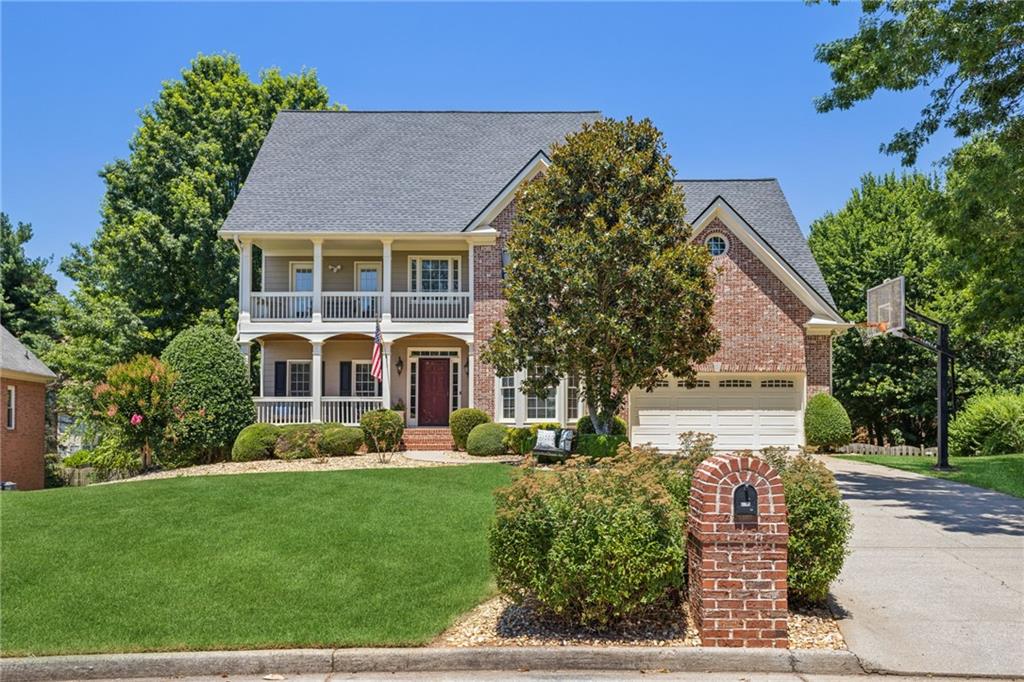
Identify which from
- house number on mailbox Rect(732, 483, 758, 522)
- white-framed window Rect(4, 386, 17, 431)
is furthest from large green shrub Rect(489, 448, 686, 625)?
white-framed window Rect(4, 386, 17, 431)

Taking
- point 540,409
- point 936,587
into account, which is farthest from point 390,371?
point 936,587

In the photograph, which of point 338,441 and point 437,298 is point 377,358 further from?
point 437,298

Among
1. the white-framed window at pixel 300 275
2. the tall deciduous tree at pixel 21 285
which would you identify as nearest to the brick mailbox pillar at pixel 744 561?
the white-framed window at pixel 300 275

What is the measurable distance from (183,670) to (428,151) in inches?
906

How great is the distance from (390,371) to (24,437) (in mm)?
11667

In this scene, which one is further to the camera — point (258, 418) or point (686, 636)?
point (258, 418)

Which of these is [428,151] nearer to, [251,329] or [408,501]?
[251,329]

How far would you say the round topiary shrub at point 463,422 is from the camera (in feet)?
71.1

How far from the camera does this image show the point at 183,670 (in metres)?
6.02

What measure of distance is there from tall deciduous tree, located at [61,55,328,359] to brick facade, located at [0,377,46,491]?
453 cm

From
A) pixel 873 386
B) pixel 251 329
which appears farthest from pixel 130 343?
pixel 873 386

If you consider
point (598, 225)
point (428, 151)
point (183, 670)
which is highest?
point (428, 151)

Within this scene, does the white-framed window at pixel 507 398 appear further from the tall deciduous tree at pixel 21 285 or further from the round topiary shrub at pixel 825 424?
the tall deciduous tree at pixel 21 285

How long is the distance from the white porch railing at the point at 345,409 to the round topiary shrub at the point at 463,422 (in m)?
2.42
